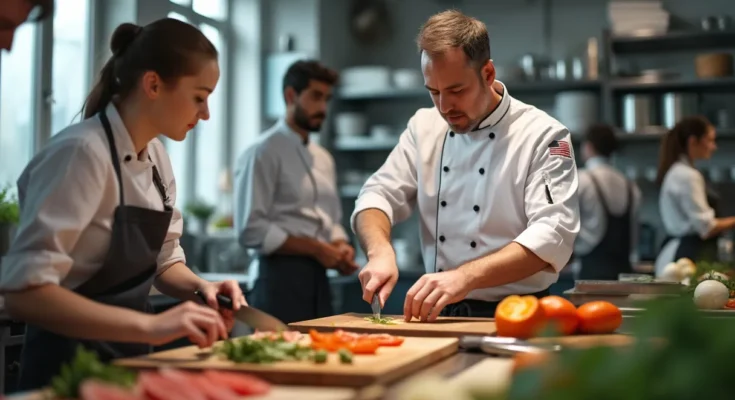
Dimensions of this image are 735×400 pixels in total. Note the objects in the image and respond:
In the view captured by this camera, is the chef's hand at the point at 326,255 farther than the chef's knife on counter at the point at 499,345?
Yes

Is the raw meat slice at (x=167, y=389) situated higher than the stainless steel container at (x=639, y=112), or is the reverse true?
the stainless steel container at (x=639, y=112)

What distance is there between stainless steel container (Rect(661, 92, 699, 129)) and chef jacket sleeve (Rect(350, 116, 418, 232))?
13.8 feet

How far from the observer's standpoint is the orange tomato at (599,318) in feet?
6.20

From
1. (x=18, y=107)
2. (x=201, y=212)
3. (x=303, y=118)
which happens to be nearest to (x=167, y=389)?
(x=303, y=118)

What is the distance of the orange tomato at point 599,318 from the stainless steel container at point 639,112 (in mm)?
4862

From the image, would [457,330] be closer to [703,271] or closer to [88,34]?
[703,271]

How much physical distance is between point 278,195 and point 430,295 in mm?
2086

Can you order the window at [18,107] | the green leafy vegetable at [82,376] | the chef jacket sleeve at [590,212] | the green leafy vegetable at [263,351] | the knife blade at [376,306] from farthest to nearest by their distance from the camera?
the chef jacket sleeve at [590,212]
the window at [18,107]
the knife blade at [376,306]
the green leafy vegetable at [263,351]
the green leafy vegetable at [82,376]

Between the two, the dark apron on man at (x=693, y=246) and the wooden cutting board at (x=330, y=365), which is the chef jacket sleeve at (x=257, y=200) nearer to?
the wooden cutting board at (x=330, y=365)

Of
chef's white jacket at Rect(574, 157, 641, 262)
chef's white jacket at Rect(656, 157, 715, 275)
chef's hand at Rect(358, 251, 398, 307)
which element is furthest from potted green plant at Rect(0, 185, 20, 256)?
chef's white jacket at Rect(656, 157, 715, 275)

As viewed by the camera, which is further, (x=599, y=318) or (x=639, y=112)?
(x=639, y=112)

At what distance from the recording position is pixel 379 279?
2225 mm

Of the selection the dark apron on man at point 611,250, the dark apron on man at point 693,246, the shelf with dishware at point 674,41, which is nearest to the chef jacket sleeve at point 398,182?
the dark apron on man at point 693,246

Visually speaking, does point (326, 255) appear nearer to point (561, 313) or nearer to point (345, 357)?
Result: point (561, 313)
